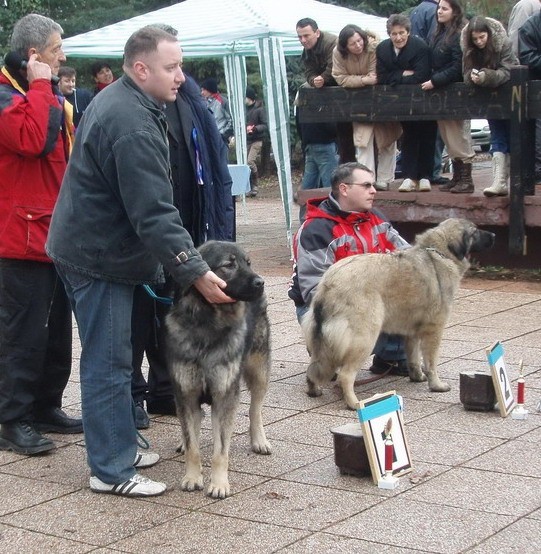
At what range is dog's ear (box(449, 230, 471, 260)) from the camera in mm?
7098

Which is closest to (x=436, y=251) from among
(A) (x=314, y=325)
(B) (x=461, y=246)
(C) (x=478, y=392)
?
(B) (x=461, y=246)

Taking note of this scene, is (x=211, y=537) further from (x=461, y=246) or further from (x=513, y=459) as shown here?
(x=461, y=246)

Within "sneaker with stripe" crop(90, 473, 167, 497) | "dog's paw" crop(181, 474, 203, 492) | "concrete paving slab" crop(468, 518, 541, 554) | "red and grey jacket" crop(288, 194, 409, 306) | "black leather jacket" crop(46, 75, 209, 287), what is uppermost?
"black leather jacket" crop(46, 75, 209, 287)

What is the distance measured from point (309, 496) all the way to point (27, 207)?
2186 mm

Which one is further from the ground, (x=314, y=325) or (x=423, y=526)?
(x=314, y=325)

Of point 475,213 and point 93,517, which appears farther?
point 475,213

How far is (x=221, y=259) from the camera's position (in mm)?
4809

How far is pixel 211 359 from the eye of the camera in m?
4.95

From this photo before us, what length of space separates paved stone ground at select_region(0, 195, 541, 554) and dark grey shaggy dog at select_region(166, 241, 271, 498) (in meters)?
0.18

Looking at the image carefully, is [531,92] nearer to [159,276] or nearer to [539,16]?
[539,16]

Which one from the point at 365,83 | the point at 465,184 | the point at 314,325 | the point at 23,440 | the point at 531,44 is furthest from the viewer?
the point at 365,83

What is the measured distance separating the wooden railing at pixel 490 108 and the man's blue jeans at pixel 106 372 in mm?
6385

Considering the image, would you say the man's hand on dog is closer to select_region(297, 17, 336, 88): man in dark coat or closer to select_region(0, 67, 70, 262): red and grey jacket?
select_region(0, 67, 70, 262): red and grey jacket

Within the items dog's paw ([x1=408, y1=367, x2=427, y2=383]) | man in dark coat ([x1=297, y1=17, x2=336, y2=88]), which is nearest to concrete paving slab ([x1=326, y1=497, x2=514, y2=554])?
dog's paw ([x1=408, y1=367, x2=427, y2=383])
